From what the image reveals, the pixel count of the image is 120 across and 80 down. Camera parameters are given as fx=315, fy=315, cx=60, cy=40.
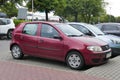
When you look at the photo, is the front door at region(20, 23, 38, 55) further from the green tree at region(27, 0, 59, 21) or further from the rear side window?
the green tree at region(27, 0, 59, 21)

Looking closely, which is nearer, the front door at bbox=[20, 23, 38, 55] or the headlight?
the headlight

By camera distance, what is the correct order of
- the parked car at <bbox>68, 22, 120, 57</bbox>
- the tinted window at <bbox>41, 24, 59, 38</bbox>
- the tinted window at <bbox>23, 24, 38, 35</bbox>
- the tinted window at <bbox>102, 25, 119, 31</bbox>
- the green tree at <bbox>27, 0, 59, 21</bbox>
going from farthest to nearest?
the green tree at <bbox>27, 0, 59, 21</bbox> < the tinted window at <bbox>102, 25, 119, 31</bbox> < the parked car at <bbox>68, 22, 120, 57</bbox> < the tinted window at <bbox>23, 24, 38, 35</bbox> < the tinted window at <bbox>41, 24, 59, 38</bbox>

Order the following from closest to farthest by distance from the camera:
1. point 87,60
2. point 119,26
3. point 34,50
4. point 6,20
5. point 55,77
A: point 55,77
point 87,60
point 34,50
point 119,26
point 6,20

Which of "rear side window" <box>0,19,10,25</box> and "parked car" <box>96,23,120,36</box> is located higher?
"rear side window" <box>0,19,10,25</box>

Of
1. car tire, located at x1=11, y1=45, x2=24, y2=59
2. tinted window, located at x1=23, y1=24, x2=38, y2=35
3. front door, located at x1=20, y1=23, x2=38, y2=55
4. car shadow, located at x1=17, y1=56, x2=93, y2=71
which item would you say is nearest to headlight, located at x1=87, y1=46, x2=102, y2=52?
car shadow, located at x1=17, y1=56, x2=93, y2=71

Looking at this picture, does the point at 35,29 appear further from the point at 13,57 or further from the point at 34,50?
the point at 13,57

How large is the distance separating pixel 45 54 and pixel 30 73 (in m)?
1.85

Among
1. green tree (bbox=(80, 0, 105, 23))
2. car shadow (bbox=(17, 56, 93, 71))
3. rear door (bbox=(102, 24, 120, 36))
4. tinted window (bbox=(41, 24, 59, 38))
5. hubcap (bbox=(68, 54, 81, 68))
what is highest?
green tree (bbox=(80, 0, 105, 23))

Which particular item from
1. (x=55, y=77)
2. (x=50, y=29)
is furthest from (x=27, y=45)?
(x=55, y=77)

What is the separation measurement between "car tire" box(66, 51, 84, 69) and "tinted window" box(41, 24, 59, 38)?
91 cm

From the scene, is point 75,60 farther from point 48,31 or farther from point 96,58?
point 48,31

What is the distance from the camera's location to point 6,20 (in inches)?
934

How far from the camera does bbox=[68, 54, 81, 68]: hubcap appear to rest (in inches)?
380

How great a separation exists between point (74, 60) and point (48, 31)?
1.52m
